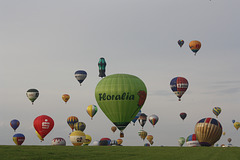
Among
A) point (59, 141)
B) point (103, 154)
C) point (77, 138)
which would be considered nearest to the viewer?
point (103, 154)

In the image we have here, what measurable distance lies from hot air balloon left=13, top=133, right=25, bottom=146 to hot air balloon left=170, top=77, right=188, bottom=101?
35264 millimetres

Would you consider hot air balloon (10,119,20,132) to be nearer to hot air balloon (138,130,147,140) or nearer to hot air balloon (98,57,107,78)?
hot air balloon (98,57,107,78)

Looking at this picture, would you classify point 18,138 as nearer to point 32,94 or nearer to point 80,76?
point 32,94

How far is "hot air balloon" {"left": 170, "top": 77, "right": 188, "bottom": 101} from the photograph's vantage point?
3797 inches

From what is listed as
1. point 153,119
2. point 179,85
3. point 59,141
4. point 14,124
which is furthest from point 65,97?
point 59,141

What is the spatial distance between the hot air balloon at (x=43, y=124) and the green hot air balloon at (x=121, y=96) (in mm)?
15900

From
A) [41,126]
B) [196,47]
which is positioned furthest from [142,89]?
[196,47]

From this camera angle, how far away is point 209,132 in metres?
73.0

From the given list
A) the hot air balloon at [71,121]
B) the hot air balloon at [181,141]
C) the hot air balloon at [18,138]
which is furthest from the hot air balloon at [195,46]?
the hot air balloon at [18,138]

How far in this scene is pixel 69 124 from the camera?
357ft

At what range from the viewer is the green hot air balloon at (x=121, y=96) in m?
72.4

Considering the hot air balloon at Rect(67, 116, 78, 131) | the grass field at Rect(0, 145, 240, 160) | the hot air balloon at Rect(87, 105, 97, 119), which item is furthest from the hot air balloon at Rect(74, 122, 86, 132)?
the grass field at Rect(0, 145, 240, 160)

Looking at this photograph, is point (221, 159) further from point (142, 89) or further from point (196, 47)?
point (196, 47)

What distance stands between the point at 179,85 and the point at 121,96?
90.3ft
